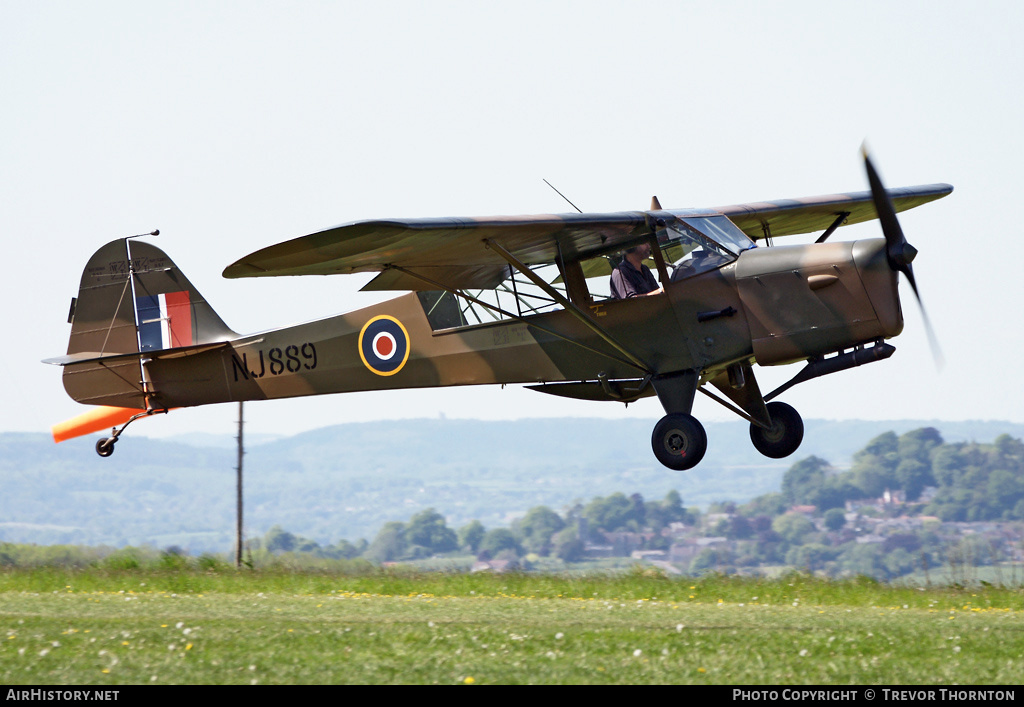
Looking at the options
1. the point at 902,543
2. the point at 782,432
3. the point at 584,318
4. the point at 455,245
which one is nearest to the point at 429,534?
the point at 902,543

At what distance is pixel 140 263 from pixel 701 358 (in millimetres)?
9173

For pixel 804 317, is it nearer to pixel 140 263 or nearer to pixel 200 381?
pixel 200 381

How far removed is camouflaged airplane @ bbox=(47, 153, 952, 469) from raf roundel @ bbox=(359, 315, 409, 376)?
0.8 inches

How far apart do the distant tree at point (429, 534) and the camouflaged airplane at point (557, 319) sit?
176 m

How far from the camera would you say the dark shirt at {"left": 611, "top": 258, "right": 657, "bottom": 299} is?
12820 millimetres

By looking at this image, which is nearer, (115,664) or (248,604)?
(115,664)

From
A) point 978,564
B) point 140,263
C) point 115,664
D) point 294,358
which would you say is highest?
→ point 140,263

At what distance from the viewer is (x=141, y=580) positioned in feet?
50.1

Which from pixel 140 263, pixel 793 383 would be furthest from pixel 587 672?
pixel 140 263

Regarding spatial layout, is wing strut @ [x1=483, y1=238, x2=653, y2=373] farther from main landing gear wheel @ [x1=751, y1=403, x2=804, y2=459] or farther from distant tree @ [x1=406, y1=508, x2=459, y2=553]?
distant tree @ [x1=406, y1=508, x2=459, y2=553]

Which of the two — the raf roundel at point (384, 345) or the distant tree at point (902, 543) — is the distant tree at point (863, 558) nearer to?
the distant tree at point (902, 543)

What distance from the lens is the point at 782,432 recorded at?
13.8 meters

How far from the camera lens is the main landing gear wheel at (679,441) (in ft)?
40.9

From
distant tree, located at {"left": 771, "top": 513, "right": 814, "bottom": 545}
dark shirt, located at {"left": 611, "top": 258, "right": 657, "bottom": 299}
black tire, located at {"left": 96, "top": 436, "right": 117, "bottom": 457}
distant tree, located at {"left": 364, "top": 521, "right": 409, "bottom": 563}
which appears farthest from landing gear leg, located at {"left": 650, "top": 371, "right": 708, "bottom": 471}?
distant tree, located at {"left": 771, "top": 513, "right": 814, "bottom": 545}
